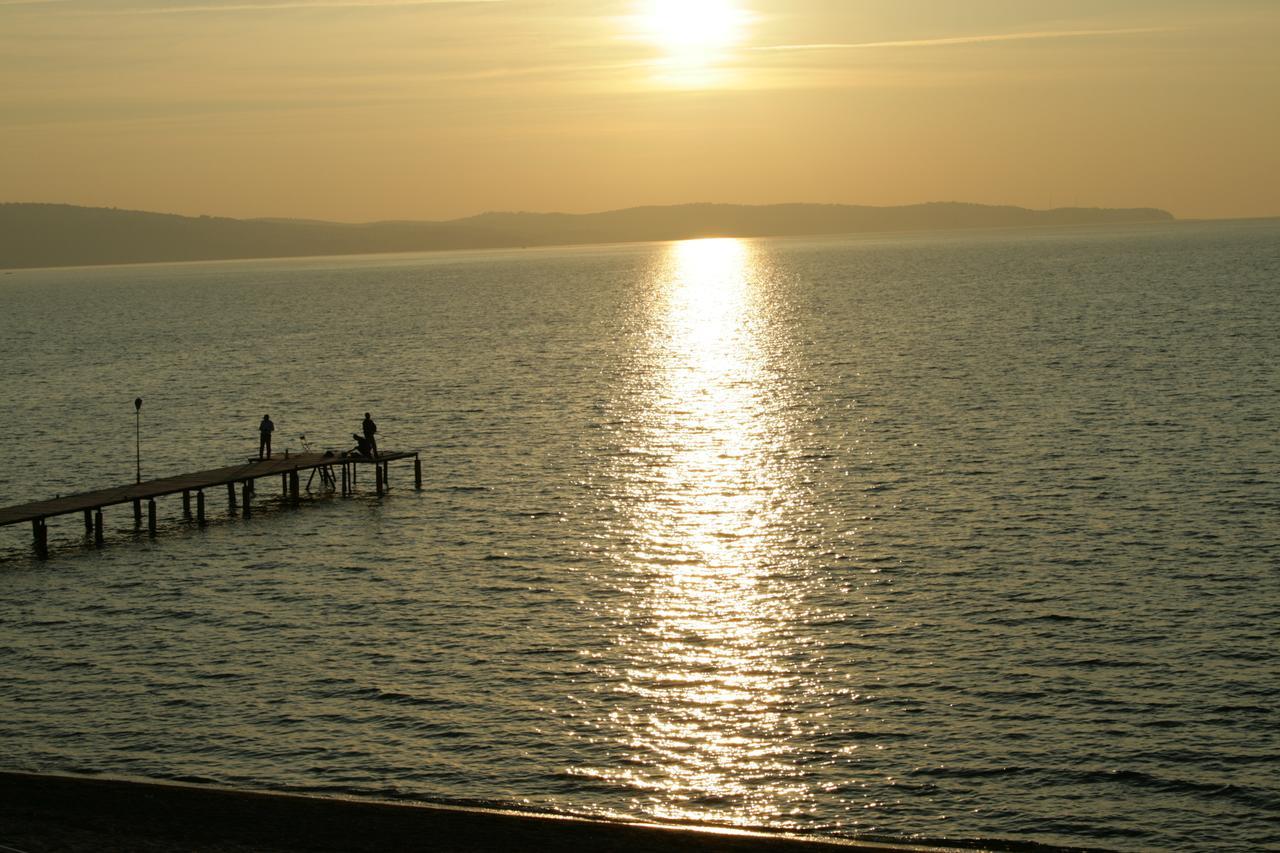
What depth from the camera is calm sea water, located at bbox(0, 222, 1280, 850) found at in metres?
26.4

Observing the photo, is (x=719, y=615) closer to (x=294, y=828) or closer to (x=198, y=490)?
(x=294, y=828)

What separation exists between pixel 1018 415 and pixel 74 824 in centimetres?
5717

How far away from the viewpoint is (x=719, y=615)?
36.6 metres

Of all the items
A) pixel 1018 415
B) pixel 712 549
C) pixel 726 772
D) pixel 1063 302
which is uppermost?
pixel 1063 302

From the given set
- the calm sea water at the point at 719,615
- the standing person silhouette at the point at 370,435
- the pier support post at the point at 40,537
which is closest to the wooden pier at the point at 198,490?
the pier support post at the point at 40,537

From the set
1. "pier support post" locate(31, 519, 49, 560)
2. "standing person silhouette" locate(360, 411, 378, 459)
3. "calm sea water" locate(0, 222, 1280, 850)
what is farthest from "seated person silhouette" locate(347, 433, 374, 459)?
"pier support post" locate(31, 519, 49, 560)

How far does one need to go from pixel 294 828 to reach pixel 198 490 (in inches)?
1316

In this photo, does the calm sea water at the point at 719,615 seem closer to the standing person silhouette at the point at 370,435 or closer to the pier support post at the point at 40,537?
the pier support post at the point at 40,537

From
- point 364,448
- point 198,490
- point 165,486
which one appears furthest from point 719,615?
point 364,448

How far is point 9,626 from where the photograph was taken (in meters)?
37.6

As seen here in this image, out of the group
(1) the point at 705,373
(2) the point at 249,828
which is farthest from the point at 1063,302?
(2) the point at 249,828

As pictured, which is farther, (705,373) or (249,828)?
(705,373)

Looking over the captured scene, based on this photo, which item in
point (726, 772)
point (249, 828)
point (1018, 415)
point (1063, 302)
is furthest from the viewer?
point (1063, 302)

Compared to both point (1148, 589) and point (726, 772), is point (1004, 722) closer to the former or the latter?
point (726, 772)
